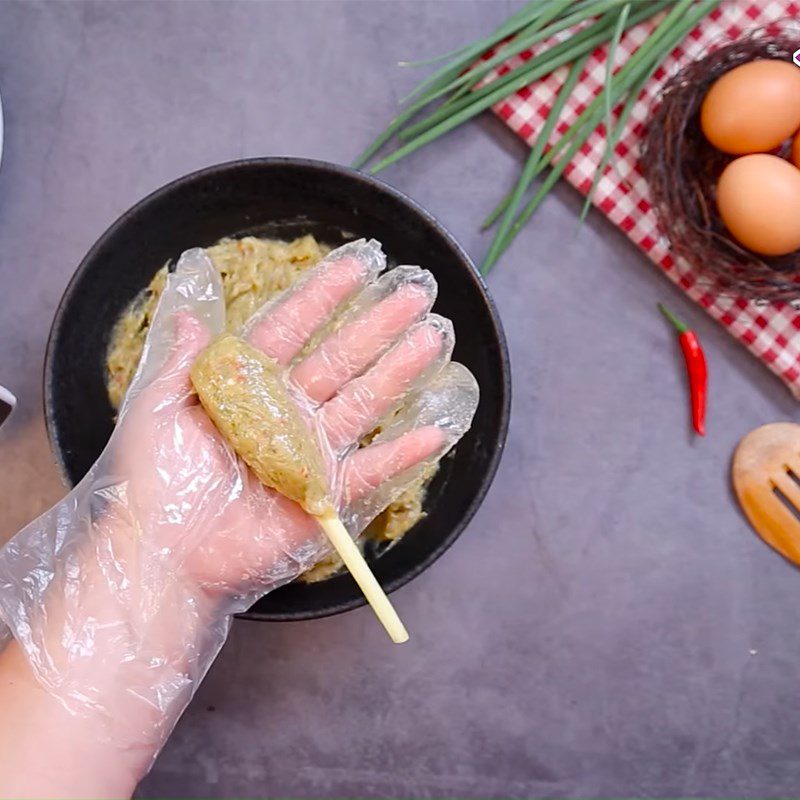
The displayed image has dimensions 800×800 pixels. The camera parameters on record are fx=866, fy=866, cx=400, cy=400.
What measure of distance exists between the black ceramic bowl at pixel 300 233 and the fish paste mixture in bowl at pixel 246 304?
→ 0.01m

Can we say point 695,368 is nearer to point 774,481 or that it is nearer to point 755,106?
point 774,481

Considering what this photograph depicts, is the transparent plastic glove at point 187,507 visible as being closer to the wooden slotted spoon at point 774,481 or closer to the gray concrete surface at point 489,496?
the gray concrete surface at point 489,496

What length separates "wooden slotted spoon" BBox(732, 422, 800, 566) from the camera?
112 cm

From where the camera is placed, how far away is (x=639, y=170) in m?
1.13

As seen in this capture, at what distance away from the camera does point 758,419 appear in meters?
1.15

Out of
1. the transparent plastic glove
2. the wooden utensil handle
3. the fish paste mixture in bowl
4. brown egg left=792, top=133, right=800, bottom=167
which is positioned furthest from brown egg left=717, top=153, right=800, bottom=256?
the wooden utensil handle

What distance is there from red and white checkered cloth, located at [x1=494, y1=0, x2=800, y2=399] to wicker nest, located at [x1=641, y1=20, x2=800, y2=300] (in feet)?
0.10

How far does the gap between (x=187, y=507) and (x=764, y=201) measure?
74 centimetres

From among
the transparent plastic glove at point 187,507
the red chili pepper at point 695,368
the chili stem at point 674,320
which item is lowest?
the transparent plastic glove at point 187,507

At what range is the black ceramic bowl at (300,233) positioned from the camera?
0.97 m

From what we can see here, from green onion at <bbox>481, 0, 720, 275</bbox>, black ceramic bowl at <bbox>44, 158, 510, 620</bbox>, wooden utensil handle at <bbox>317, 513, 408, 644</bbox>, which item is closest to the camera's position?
wooden utensil handle at <bbox>317, 513, 408, 644</bbox>

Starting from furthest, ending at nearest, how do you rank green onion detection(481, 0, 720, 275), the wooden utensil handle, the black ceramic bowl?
green onion detection(481, 0, 720, 275)
the black ceramic bowl
the wooden utensil handle

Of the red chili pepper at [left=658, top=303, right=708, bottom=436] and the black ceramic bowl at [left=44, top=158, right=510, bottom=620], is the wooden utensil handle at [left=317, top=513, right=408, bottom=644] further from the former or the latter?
the red chili pepper at [left=658, top=303, right=708, bottom=436]

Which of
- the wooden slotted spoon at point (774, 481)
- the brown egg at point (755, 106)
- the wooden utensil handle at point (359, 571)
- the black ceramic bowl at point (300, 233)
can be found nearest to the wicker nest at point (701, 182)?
the brown egg at point (755, 106)
